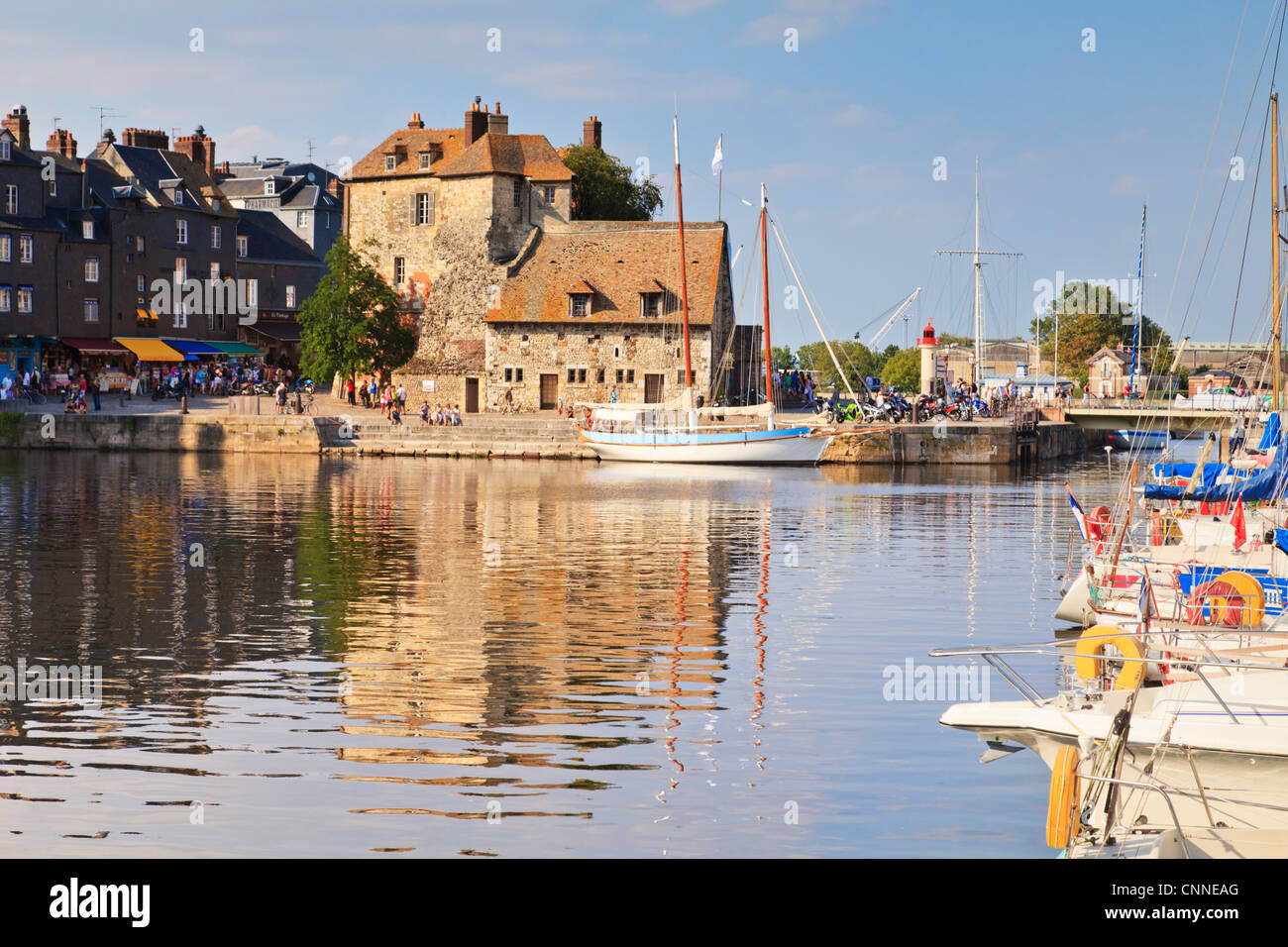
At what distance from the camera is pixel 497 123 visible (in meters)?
85.2

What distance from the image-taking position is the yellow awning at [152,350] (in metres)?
80.1

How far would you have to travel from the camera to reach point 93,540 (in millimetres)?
33125

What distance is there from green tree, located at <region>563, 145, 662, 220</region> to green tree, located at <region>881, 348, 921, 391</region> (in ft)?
219

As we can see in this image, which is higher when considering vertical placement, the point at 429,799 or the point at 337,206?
the point at 337,206

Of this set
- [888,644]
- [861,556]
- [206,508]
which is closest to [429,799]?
[888,644]

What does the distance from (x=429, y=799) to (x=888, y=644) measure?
399 inches

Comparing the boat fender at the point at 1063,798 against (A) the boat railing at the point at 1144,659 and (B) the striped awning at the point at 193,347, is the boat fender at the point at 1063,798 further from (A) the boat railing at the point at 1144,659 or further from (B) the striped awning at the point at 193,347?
(B) the striped awning at the point at 193,347

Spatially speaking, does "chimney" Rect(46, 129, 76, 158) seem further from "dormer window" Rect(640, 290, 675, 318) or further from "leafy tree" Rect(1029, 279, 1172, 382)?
"leafy tree" Rect(1029, 279, 1172, 382)

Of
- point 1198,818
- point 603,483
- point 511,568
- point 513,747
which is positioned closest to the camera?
point 1198,818

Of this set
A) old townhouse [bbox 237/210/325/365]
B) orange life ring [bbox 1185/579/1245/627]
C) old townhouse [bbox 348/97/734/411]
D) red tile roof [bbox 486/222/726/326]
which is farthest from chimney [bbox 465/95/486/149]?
orange life ring [bbox 1185/579/1245/627]

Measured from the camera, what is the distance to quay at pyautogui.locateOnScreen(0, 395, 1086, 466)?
67.2 metres

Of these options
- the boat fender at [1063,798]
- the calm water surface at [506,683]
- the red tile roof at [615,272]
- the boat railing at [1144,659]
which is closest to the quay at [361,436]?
the red tile roof at [615,272]

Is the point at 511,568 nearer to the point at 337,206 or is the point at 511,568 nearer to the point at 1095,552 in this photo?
the point at 1095,552

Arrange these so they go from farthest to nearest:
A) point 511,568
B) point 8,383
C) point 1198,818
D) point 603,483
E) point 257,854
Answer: point 8,383
point 603,483
point 511,568
point 1198,818
point 257,854
